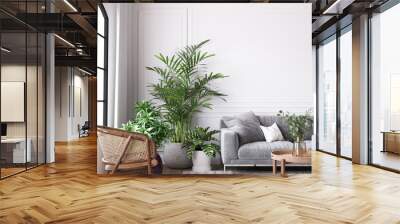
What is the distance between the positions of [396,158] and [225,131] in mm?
2882

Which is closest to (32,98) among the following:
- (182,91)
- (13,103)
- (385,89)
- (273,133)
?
(13,103)

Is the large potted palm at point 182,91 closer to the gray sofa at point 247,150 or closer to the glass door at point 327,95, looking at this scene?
the gray sofa at point 247,150

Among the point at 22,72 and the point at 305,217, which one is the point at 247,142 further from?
the point at 22,72

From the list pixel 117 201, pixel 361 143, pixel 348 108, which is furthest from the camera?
pixel 348 108

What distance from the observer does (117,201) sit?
4195mm

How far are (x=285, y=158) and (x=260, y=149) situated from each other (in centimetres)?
40

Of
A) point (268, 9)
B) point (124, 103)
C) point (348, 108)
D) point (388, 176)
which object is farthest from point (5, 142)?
point (348, 108)

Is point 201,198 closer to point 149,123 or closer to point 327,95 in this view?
point 149,123

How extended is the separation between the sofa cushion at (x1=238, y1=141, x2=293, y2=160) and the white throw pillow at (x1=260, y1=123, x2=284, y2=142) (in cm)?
10

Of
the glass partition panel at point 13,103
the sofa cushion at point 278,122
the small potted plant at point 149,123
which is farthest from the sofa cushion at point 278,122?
the glass partition panel at point 13,103

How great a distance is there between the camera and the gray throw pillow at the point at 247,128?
584 centimetres

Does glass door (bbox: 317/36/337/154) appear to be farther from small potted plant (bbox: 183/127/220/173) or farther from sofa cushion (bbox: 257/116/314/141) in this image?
small potted plant (bbox: 183/127/220/173)

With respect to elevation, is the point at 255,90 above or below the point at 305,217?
above

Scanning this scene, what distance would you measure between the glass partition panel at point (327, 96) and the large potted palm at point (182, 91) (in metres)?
3.89
